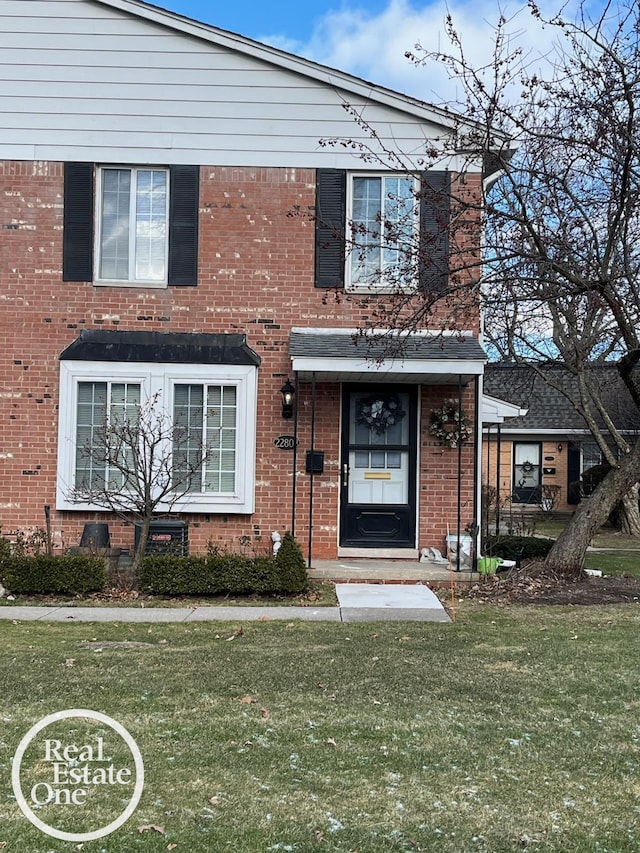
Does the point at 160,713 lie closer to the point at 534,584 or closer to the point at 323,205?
the point at 534,584

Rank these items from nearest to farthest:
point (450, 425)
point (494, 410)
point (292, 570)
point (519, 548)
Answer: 1. point (292, 570)
2. point (450, 425)
3. point (519, 548)
4. point (494, 410)

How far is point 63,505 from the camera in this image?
413 inches

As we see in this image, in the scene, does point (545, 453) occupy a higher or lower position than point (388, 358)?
lower

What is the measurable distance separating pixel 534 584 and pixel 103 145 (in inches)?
315

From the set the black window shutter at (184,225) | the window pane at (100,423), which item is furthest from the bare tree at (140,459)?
the black window shutter at (184,225)

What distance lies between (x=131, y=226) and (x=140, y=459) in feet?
10.8

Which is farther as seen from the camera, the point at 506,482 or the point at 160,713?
the point at 506,482

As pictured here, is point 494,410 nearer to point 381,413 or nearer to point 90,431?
point 381,413

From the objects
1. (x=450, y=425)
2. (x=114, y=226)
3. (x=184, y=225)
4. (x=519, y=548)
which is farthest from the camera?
(x=519, y=548)

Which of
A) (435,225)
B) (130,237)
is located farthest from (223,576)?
(435,225)

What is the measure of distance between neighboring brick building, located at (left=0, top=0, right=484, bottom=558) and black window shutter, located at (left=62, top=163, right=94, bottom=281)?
19 millimetres

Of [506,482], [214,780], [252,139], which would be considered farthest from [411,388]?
[506,482]

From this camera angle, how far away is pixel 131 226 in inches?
427

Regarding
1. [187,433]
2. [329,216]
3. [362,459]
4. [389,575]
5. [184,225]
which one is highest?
[329,216]
